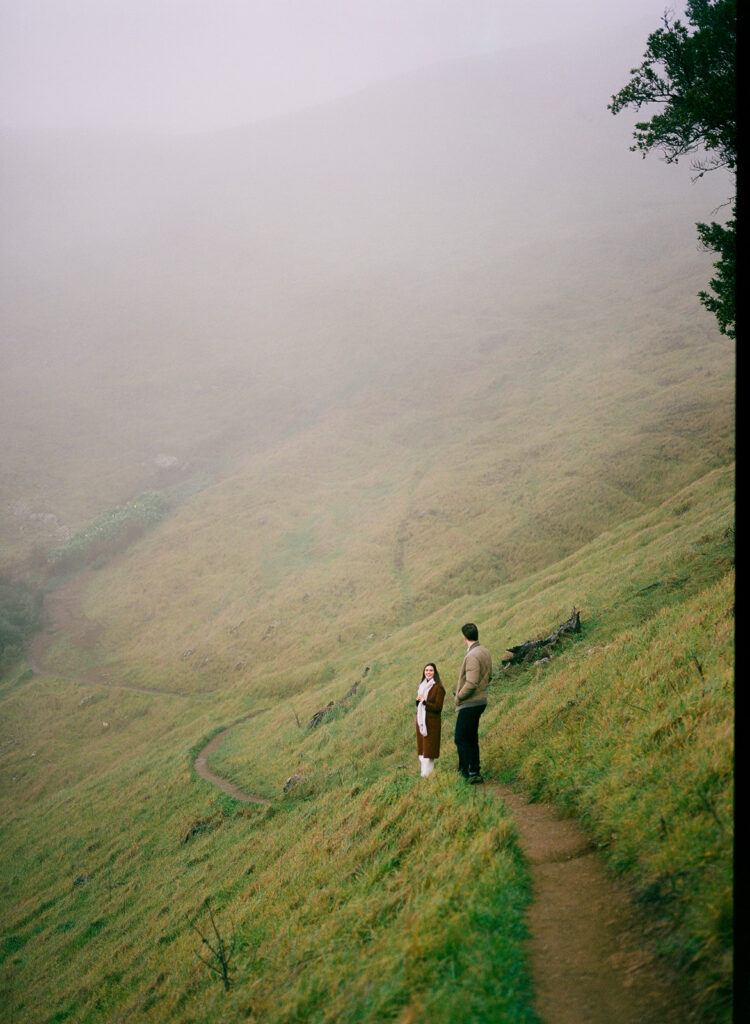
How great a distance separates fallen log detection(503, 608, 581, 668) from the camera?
1814 centimetres

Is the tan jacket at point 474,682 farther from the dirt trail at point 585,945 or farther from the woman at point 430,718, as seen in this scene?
the dirt trail at point 585,945

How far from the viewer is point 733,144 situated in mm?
13195

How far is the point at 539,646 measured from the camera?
18.6m

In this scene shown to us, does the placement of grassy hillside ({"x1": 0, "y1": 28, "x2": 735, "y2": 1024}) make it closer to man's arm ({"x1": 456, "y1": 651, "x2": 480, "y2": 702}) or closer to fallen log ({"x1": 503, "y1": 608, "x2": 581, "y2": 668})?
fallen log ({"x1": 503, "y1": 608, "x2": 581, "y2": 668})

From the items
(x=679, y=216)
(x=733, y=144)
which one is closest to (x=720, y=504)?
(x=733, y=144)

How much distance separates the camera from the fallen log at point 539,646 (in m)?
18.1

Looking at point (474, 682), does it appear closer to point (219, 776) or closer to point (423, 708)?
point (423, 708)

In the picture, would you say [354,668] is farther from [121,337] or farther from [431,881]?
[121,337]

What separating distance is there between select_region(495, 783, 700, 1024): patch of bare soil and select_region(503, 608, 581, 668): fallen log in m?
10.7

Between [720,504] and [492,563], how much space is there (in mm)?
20274

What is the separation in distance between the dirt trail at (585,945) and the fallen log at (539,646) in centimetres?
995

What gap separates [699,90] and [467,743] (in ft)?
52.4

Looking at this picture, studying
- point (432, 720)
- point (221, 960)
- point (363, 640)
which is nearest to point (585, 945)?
point (221, 960)

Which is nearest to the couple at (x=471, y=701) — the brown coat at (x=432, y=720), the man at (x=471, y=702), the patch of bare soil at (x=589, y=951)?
the man at (x=471, y=702)
